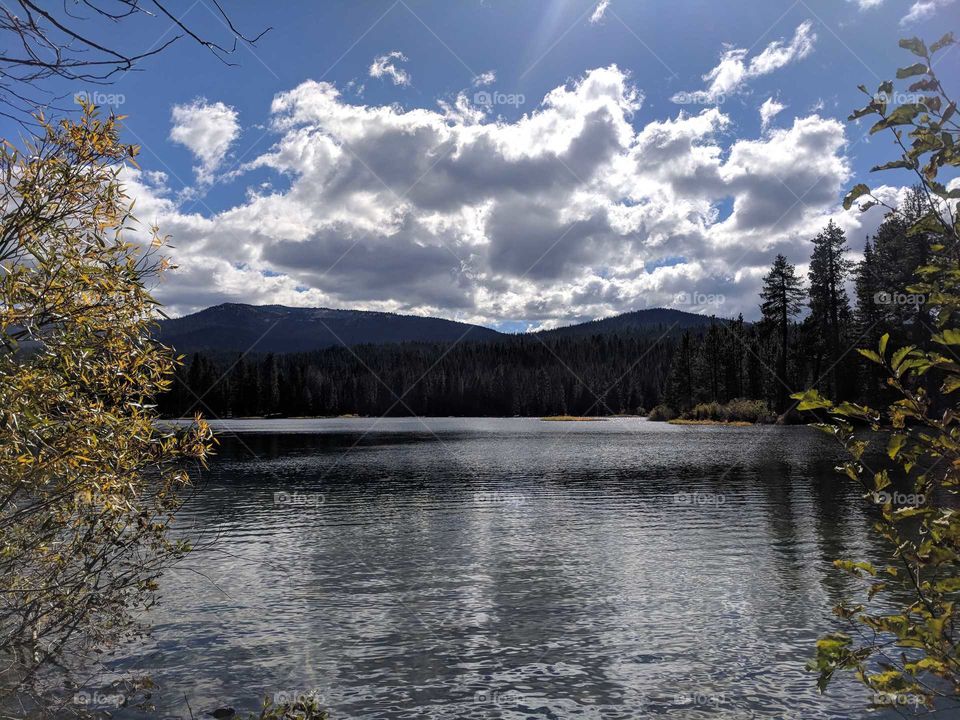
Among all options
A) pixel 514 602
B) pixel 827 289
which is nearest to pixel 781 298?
pixel 827 289

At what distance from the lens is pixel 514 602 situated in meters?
14.5

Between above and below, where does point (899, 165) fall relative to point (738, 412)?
above

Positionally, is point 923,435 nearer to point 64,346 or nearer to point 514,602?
point 64,346

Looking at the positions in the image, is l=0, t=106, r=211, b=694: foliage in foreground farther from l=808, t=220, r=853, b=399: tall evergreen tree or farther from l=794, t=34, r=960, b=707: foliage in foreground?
l=808, t=220, r=853, b=399: tall evergreen tree

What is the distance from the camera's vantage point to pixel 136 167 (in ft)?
23.4

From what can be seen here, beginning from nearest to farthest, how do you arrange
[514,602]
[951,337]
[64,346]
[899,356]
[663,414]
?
[951,337] < [899,356] < [64,346] < [514,602] < [663,414]

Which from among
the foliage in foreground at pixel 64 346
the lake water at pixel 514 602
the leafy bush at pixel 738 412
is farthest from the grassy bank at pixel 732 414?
the foliage in foreground at pixel 64 346

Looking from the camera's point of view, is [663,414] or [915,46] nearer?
[915,46]

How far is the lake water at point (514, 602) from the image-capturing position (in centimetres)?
1010

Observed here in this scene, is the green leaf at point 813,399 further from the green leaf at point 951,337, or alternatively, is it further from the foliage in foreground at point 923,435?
the green leaf at point 951,337

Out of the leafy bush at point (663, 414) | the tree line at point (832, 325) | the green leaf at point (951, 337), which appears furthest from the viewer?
the leafy bush at point (663, 414)

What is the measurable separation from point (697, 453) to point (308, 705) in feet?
149

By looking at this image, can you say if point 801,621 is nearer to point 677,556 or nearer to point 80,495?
point 677,556

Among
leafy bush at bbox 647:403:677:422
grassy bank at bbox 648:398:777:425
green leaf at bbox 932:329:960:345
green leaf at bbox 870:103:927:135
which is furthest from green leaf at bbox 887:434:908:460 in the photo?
leafy bush at bbox 647:403:677:422
